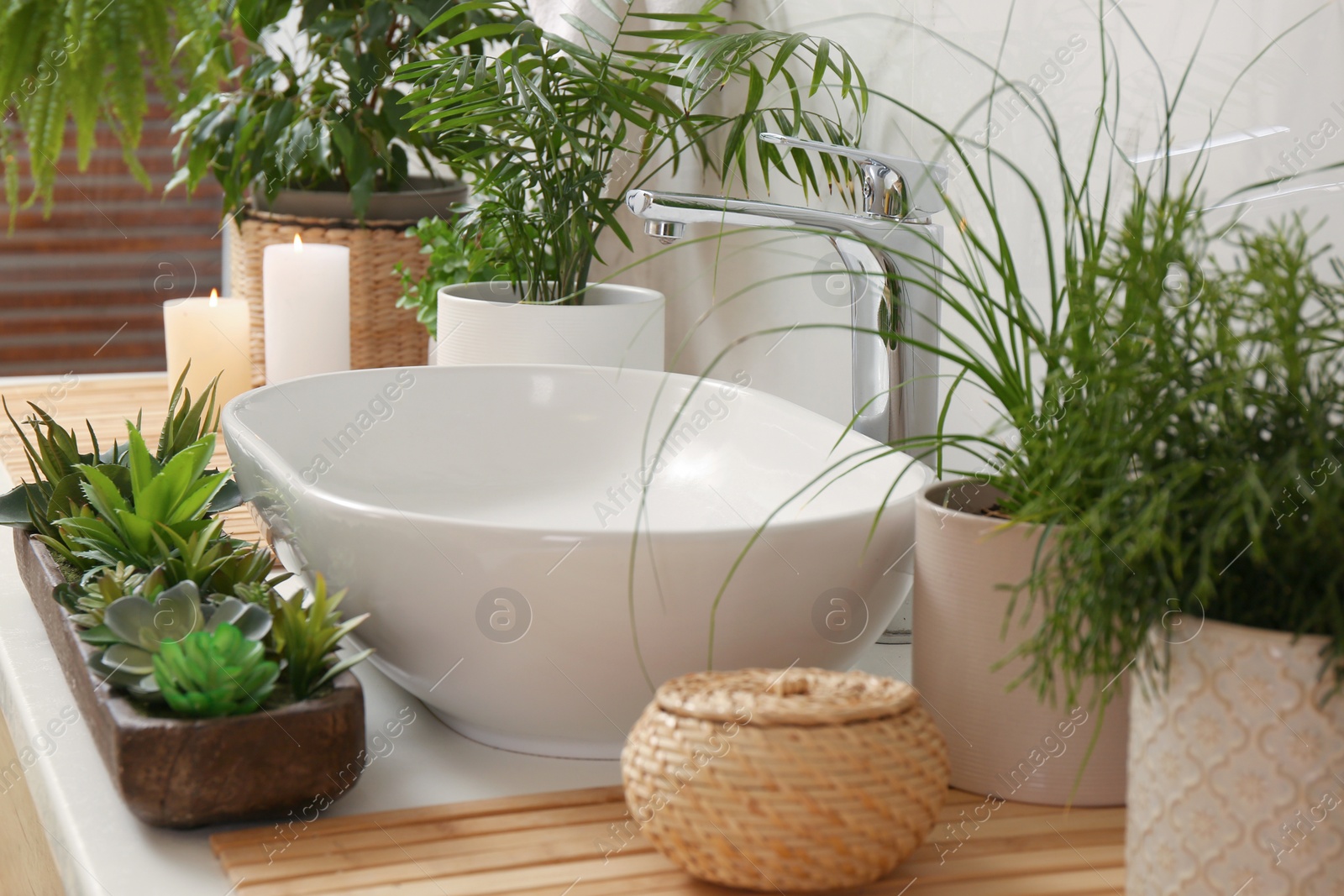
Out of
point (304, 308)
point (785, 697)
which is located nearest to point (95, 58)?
point (304, 308)

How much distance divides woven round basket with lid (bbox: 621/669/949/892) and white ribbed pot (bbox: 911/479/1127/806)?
0.08 meters

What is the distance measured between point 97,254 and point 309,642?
8.15 feet

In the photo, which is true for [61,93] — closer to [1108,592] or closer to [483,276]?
[483,276]

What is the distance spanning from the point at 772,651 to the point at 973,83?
0.44 m

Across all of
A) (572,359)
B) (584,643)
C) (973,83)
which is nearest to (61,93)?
(572,359)

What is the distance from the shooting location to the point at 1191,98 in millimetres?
641

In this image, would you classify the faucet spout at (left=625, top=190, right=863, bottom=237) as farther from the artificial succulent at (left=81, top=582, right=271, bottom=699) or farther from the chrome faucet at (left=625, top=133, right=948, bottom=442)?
the artificial succulent at (left=81, top=582, right=271, bottom=699)

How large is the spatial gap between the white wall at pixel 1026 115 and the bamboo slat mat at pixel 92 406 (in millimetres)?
475

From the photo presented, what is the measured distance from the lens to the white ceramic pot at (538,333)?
3.38 feet

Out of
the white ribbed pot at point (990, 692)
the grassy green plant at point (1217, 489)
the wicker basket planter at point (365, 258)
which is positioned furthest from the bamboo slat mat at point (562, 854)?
the wicker basket planter at point (365, 258)

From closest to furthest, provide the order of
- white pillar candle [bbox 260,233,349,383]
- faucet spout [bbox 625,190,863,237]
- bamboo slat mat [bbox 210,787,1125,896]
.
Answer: bamboo slat mat [bbox 210,787,1125,896] → faucet spout [bbox 625,190,863,237] → white pillar candle [bbox 260,233,349,383]

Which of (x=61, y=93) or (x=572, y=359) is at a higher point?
(x=61, y=93)

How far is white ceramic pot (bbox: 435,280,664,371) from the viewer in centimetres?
103

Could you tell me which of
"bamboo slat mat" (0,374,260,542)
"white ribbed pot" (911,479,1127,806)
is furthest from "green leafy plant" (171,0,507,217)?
"white ribbed pot" (911,479,1127,806)
